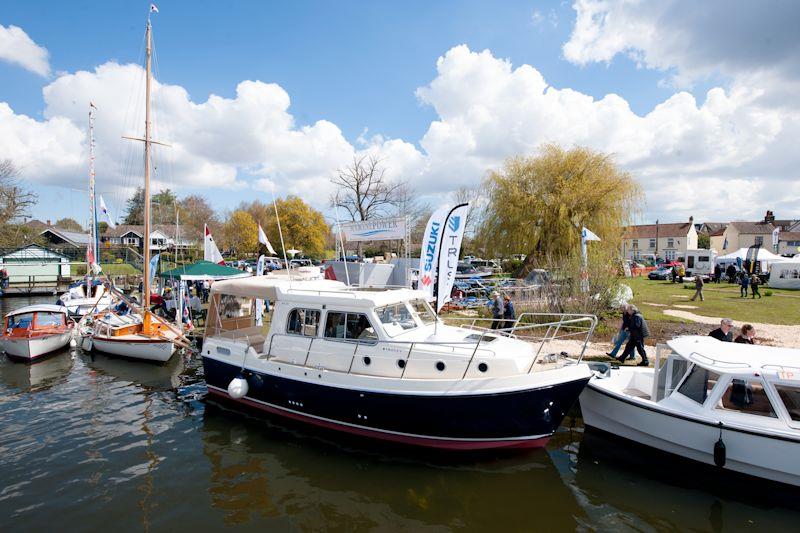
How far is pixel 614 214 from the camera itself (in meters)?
25.1

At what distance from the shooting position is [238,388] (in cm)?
912

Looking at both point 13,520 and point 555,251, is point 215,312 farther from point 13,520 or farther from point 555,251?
point 555,251

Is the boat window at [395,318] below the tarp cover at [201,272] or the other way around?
below

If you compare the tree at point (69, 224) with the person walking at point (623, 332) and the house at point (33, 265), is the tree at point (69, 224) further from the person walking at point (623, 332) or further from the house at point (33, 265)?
the person walking at point (623, 332)

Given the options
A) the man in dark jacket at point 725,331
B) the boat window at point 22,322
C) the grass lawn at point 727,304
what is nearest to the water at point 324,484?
the man in dark jacket at point 725,331

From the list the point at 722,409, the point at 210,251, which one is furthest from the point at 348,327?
the point at 210,251

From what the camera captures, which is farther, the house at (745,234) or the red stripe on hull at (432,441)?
the house at (745,234)

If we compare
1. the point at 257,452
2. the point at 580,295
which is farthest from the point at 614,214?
the point at 257,452

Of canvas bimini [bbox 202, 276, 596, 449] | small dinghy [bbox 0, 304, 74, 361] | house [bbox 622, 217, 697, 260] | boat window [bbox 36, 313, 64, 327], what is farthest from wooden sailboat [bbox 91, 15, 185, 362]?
house [bbox 622, 217, 697, 260]

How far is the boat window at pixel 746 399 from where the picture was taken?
6.71 m

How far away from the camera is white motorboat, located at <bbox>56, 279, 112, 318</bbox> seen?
74.5 feet

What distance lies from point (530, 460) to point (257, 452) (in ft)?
16.7

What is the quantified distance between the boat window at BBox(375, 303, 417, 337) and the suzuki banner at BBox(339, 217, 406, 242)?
2718mm

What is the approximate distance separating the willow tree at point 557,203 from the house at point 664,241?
42067mm
